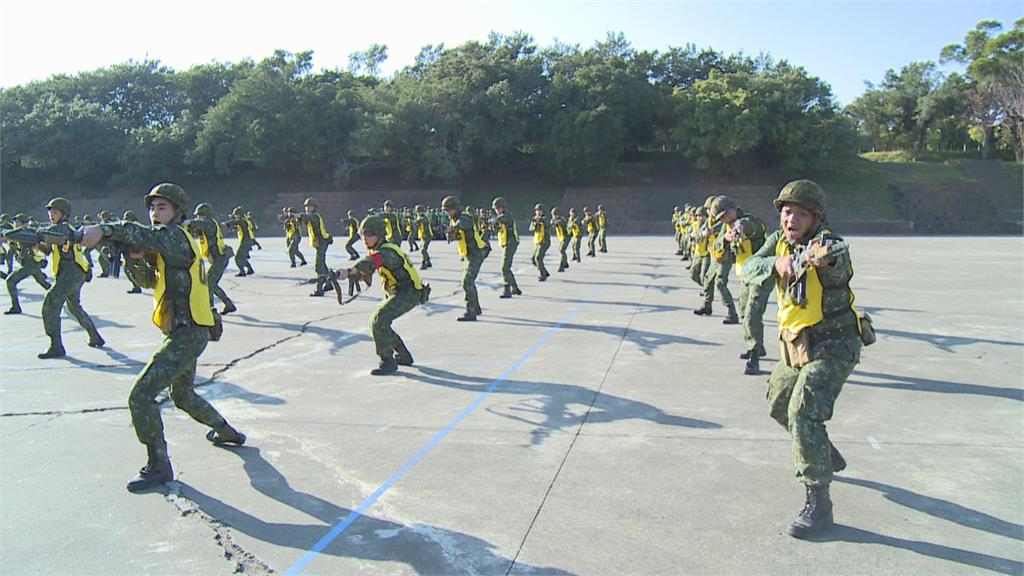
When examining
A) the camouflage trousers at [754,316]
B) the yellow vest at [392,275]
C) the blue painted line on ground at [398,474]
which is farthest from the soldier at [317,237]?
the camouflage trousers at [754,316]

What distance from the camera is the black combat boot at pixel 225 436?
19.1ft

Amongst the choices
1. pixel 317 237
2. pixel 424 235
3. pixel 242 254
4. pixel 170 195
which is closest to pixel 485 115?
pixel 424 235

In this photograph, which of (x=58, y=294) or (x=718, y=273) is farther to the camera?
(x=718, y=273)

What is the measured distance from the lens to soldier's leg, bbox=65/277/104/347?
960 cm

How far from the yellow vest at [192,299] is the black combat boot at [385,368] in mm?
3022

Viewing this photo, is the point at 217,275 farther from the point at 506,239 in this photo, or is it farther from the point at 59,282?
the point at 506,239

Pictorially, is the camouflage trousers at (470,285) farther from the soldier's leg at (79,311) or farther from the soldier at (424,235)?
the soldier at (424,235)

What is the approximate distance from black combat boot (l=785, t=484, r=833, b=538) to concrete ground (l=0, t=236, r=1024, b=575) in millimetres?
74

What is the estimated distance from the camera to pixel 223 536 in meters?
4.37

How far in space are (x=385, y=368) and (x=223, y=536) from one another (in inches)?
164

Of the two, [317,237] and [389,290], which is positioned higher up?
[317,237]

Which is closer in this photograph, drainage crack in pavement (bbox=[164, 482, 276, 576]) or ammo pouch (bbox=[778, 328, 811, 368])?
drainage crack in pavement (bbox=[164, 482, 276, 576])

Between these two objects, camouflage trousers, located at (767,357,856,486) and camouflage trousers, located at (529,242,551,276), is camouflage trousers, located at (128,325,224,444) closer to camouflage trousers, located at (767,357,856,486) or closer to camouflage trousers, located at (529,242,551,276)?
camouflage trousers, located at (767,357,856,486)

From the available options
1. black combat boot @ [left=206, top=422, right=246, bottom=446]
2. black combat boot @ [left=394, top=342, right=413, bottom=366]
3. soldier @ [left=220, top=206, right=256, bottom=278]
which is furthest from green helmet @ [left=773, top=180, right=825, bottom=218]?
soldier @ [left=220, top=206, right=256, bottom=278]
